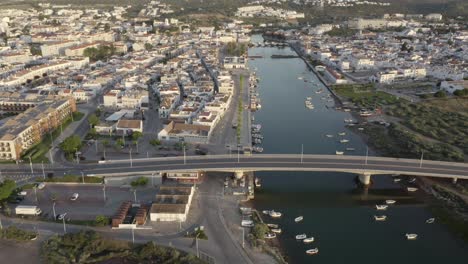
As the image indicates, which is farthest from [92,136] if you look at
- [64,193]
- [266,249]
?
[266,249]

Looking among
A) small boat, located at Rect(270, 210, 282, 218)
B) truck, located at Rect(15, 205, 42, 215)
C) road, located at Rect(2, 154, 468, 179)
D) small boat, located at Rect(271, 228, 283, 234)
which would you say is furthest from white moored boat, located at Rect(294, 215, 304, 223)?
truck, located at Rect(15, 205, 42, 215)

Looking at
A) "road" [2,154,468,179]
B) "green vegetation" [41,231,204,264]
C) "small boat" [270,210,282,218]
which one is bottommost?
"small boat" [270,210,282,218]

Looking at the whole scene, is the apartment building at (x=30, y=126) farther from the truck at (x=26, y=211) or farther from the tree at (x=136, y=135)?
the truck at (x=26, y=211)

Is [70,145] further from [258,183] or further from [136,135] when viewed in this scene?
[258,183]

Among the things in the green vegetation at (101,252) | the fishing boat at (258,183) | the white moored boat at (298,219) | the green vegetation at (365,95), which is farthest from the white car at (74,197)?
the green vegetation at (365,95)

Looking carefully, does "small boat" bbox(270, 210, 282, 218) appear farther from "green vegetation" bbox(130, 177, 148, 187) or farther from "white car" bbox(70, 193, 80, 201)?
"white car" bbox(70, 193, 80, 201)
